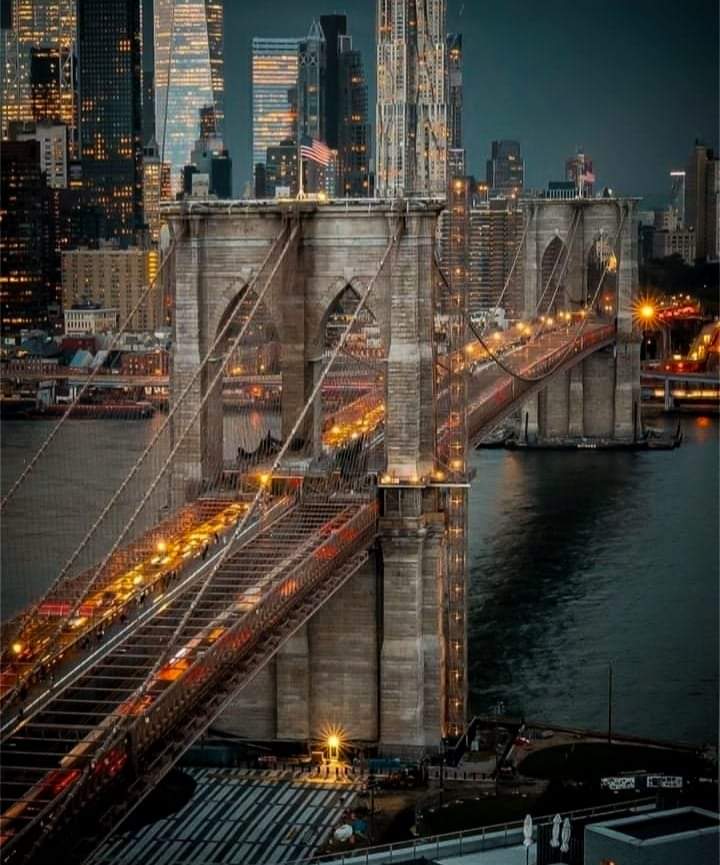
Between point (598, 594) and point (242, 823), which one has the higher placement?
point (598, 594)

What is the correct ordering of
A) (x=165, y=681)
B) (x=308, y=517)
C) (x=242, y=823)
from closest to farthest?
1. (x=165, y=681)
2. (x=242, y=823)
3. (x=308, y=517)

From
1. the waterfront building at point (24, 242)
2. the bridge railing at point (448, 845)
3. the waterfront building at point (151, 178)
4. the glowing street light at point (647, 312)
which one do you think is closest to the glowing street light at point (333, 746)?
the bridge railing at point (448, 845)

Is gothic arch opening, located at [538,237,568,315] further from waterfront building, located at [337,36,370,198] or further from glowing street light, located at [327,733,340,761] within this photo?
glowing street light, located at [327,733,340,761]

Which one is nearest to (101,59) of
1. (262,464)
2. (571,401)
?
(571,401)

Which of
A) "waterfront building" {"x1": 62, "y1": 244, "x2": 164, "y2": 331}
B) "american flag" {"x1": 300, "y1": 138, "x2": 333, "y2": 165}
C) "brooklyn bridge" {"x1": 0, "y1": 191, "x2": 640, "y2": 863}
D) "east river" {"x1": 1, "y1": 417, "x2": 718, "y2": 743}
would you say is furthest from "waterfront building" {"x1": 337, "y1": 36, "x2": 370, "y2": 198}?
"brooklyn bridge" {"x1": 0, "y1": 191, "x2": 640, "y2": 863}

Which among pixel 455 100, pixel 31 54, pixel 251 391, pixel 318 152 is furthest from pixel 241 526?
pixel 31 54

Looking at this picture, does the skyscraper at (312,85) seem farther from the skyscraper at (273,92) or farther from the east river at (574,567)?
the east river at (574,567)

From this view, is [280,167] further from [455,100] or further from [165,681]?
[165,681]
